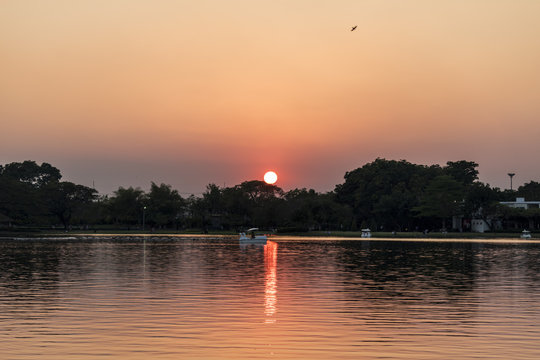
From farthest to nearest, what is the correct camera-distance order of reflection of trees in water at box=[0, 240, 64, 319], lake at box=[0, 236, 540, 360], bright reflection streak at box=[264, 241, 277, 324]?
1. reflection of trees in water at box=[0, 240, 64, 319]
2. bright reflection streak at box=[264, 241, 277, 324]
3. lake at box=[0, 236, 540, 360]

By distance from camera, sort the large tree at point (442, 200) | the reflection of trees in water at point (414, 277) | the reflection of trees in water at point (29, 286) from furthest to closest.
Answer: the large tree at point (442, 200) → the reflection of trees in water at point (414, 277) → the reflection of trees in water at point (29, 286)

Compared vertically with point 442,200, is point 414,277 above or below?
below

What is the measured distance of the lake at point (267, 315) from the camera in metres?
20.4

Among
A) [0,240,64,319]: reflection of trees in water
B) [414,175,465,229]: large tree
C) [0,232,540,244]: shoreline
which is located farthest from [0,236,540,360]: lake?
[414,175,465,229]: large tree

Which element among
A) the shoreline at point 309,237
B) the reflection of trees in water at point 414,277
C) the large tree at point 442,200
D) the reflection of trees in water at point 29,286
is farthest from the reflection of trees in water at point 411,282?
the large tree at point 442,200

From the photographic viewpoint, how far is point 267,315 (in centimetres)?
2766

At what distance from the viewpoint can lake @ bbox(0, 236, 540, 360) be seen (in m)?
20.4

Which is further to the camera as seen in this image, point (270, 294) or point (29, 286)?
point (29, 286)

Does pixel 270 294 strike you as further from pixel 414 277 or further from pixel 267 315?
pixel 414 277

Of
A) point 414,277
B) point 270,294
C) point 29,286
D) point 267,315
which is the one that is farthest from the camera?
point 414,277

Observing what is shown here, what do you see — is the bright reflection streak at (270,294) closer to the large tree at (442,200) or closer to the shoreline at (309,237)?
the shoreline at (309,237)

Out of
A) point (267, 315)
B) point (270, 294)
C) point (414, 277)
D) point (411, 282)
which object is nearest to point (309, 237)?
point (414, 277)

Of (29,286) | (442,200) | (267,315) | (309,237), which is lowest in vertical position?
(267,315)

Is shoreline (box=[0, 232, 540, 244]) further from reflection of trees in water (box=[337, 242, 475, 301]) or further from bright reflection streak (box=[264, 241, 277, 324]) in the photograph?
bright reflection streak (box=[264, 241, 277, 324])
